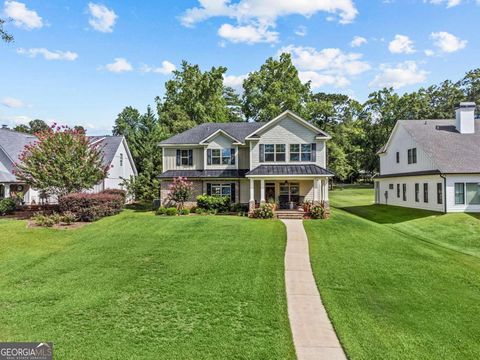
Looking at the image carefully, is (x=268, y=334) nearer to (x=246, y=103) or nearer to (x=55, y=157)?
Result: (x=55, y=157)

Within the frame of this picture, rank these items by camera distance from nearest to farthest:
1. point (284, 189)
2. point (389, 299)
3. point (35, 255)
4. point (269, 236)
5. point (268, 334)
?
point (268, 334)
point (389, 299)
point (35, 255)
point (269, 236)
point (284, 189)

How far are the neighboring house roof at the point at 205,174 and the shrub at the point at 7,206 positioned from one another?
1091 cm

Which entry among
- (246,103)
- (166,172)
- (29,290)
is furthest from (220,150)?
(246,103)

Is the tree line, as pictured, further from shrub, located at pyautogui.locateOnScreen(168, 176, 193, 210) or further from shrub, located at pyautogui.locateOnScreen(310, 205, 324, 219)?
shrub, located at pyautogui.locateOnScreen(310, 205, 324, 219)

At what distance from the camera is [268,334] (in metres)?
6.55

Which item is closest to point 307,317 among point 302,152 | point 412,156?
point 302,152

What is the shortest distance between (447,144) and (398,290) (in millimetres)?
21147

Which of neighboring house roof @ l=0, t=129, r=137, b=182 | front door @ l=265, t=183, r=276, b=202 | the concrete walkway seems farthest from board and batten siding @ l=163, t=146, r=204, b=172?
the concrete walkway

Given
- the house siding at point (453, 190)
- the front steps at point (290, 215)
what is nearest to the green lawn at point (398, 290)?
the front steps at point (290, 215)

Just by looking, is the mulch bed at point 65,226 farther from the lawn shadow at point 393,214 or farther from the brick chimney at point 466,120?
the brick chimney at point 466,120

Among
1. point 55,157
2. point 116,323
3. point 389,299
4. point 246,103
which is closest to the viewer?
point 116,323

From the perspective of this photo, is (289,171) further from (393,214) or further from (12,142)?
(12,142)

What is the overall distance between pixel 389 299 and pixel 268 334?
397 cm

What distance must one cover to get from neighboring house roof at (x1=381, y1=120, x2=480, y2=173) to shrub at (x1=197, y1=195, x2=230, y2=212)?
50.8 ft
